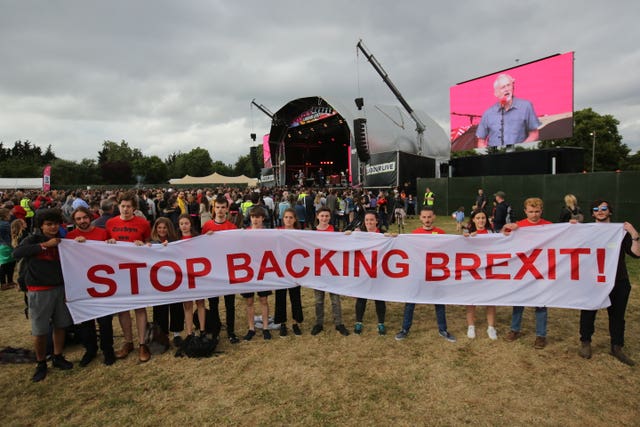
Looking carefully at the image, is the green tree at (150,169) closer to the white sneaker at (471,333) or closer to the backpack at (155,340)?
the backpack at (155,340)

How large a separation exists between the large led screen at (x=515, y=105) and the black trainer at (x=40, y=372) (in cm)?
2195

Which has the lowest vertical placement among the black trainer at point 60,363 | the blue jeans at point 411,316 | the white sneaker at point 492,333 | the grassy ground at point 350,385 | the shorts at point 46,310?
the grassy ground at point 350,385

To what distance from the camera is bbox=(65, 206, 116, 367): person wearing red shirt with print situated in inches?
158

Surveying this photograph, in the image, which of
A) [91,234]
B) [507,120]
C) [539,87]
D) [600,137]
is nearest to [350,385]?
[91,234]

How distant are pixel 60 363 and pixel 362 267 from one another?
369 centimetres

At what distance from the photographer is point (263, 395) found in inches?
133

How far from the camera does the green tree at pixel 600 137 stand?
44656 millimetres

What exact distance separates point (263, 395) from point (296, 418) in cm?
48

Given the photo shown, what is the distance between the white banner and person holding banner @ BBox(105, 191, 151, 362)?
15cm

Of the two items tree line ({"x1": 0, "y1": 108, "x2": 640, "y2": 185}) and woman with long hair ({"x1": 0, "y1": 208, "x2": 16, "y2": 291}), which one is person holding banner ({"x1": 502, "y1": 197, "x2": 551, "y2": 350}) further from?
tree line ({"x1": 0, "y1": 108, "x2": 640, "y2": 185})

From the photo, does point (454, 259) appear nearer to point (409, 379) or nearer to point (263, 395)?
point (409, 379)

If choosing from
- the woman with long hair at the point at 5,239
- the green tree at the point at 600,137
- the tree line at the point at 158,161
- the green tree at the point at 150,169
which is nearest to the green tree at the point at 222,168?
the tree line at the point at 158,161

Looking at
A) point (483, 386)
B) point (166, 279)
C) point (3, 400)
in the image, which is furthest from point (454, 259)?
point (3, 400)

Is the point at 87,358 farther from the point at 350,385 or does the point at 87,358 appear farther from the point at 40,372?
the point at 350,385
